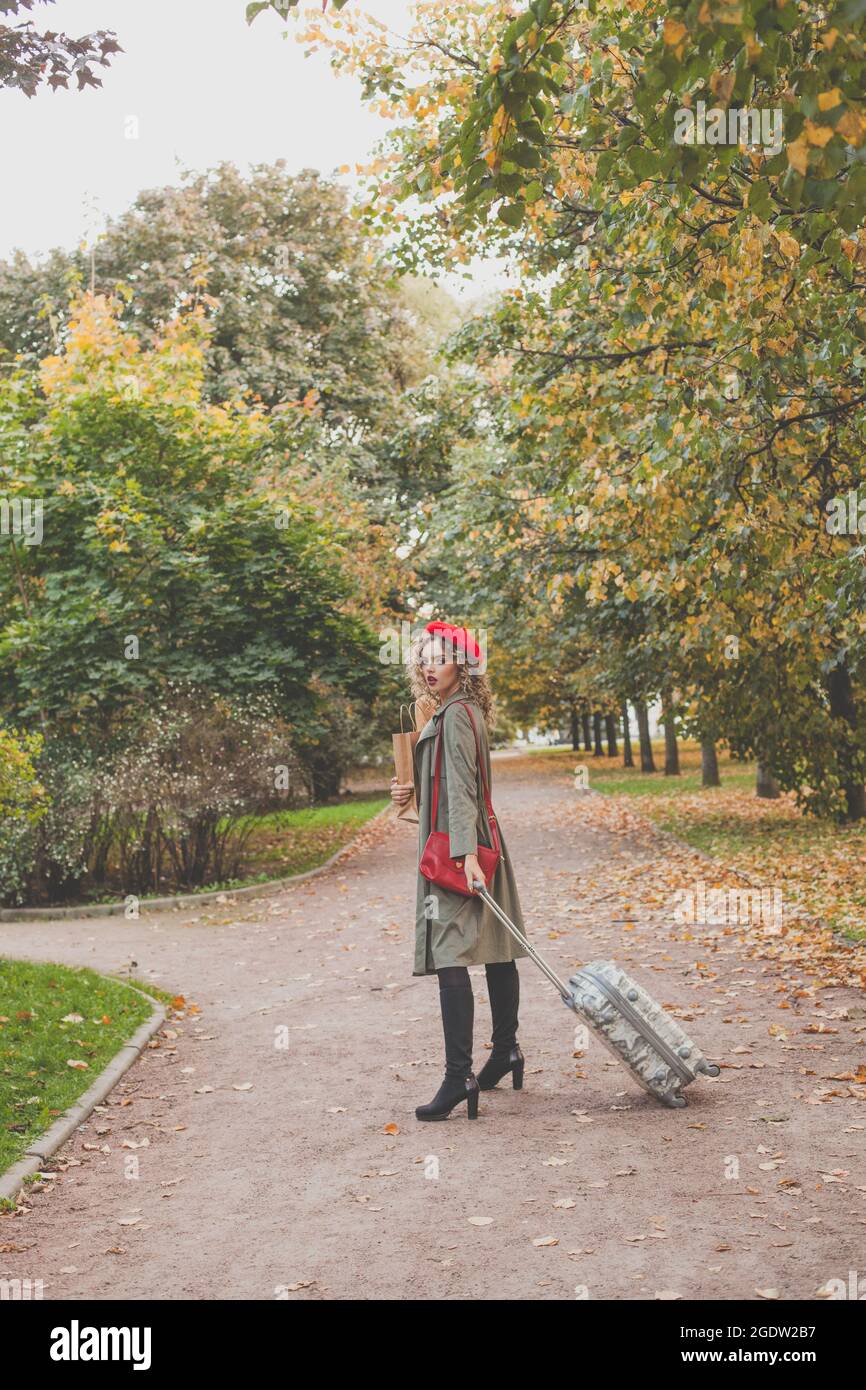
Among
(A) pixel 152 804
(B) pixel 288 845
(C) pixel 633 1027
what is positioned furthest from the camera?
(B) pixel 288 845

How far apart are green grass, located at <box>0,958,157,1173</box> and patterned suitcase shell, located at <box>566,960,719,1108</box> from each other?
2.70 meters

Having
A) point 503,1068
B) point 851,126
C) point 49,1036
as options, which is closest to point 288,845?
point 49,1036

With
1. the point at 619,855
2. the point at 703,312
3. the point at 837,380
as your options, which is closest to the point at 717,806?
the point at 619,855

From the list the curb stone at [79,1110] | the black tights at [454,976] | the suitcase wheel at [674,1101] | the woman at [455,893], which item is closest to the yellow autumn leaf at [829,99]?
the woman at [455,893]

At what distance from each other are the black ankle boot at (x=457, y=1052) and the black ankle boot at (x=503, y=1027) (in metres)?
0.31

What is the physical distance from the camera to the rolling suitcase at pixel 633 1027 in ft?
19.8

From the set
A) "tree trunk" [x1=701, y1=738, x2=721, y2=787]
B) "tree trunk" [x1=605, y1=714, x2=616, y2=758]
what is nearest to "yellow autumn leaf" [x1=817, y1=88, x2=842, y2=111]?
"tree trunk" [x1=701, y1=738, x2=721, y2=787]

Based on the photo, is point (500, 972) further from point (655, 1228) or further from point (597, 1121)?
point (655, 1228)

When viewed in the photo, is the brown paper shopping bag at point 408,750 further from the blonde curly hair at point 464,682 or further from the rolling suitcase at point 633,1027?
the rolling suitcase at point 633,1027

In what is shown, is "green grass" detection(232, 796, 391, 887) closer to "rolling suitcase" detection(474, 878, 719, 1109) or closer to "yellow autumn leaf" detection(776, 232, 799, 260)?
"rolling suitcase" detection(474, 878, 719, 1109)

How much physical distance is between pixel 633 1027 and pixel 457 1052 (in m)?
0.82

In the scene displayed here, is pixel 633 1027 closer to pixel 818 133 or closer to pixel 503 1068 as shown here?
pixel 503 1068

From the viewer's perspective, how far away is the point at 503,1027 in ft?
21.6
